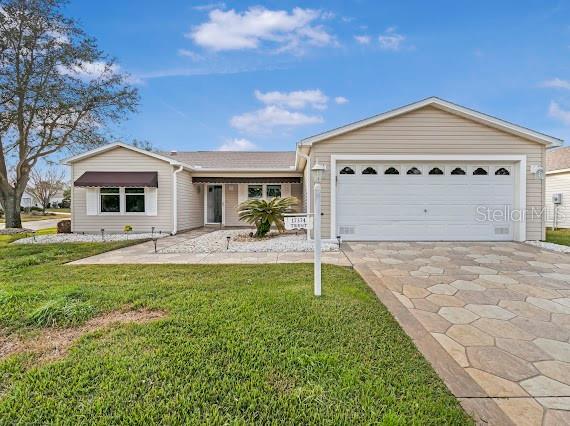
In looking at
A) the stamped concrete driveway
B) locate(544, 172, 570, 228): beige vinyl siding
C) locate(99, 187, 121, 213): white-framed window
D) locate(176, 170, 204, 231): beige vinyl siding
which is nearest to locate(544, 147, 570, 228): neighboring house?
locate(544, 172, 570, 228): beige vinyl siding

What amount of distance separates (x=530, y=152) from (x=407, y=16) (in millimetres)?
6565

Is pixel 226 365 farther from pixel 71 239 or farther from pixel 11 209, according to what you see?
pixel 11 209

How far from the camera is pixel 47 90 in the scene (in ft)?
47.3

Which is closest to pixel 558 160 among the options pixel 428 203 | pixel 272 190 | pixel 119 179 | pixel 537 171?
pixel 537 171

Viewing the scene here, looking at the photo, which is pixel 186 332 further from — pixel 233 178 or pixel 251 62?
pixel 251 62

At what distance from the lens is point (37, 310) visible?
Answer: 3516 millimetres

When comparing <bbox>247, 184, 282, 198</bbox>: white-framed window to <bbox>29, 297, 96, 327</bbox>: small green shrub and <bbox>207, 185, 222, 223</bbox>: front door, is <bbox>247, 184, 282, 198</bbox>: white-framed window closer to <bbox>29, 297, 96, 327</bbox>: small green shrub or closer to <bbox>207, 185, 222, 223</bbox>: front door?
<bbox>207, 185, 222, 223</bbox>: front door

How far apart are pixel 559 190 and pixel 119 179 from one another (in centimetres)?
2285

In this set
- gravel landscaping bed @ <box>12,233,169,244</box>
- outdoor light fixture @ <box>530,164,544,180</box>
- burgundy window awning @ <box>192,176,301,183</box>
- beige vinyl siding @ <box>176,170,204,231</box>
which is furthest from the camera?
burgundy window awning @ <box>192,176,301,183</box>

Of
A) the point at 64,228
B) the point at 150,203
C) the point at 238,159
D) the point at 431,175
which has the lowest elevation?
the point at 64,228

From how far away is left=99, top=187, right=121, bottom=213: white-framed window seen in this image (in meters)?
13.0

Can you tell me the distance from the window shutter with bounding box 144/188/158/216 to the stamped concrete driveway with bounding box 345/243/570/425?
388 inches

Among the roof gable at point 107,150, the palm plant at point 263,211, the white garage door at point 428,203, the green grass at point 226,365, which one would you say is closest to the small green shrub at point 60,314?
the green grass at point 226,365

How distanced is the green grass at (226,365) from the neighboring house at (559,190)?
1749 cm
